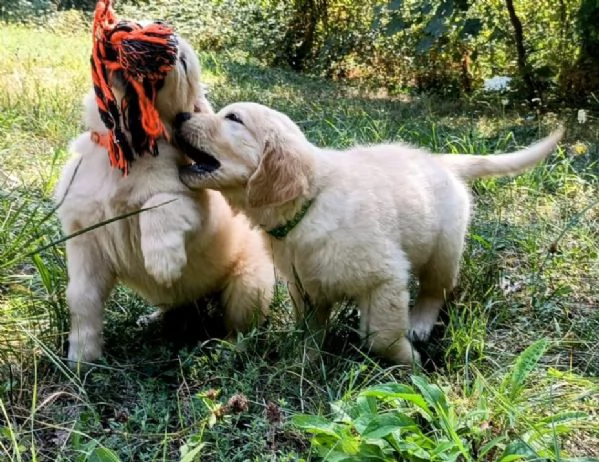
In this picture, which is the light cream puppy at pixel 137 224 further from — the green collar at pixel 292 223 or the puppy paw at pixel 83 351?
the green collar at pixel 292 223

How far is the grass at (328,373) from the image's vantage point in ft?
6.64

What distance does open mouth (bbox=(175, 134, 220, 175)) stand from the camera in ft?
8.32

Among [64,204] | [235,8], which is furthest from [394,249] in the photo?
[235,8]

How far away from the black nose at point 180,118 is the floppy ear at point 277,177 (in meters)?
0.31

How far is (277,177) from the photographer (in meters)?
2.55

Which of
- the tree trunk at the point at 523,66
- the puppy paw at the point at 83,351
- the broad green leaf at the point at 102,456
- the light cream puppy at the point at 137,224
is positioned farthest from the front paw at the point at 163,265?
A: the tree trunk at the point at 523,66

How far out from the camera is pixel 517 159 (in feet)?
10.8

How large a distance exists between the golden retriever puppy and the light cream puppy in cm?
10

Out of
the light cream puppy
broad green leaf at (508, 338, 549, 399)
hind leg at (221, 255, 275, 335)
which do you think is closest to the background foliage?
hind leg at (221, 255, 275, 335)

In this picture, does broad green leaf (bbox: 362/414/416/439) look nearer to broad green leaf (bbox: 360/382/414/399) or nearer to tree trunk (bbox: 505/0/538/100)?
broad green leaf (bbox: 360/382/414/399)

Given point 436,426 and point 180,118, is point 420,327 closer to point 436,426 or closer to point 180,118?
point 436,426

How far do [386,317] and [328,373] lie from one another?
1.01 feet

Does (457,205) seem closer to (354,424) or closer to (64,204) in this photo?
(354,424)

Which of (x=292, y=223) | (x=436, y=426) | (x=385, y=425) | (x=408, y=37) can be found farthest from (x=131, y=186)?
(x=408, y=37)
